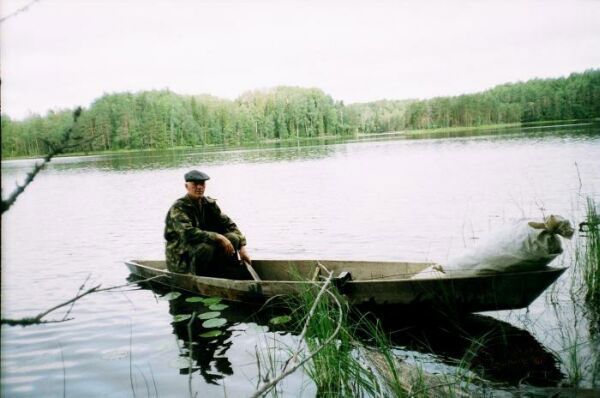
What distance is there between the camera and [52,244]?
1547cm

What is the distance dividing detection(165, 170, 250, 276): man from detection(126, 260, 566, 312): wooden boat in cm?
27

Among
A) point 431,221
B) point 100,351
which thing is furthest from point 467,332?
point 431,221

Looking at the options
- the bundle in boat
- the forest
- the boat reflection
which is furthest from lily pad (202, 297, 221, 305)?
the forest

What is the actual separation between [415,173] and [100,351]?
24.3 meters

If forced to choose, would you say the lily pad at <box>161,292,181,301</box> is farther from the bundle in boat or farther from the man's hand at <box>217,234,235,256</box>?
the bundle in boat

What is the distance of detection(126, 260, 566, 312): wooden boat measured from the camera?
5.44 metres

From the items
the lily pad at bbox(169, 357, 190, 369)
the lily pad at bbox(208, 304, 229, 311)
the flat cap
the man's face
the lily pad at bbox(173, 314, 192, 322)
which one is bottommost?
the lily pad at bbox(169, 357, 190, 369)

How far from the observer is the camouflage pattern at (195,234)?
24.4 feet

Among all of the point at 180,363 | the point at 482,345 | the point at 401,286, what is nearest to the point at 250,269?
the point at 180,363

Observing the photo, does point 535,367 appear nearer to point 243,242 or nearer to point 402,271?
point 402,271

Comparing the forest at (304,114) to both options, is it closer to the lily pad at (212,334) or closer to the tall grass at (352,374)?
the lily pad at (212,334)

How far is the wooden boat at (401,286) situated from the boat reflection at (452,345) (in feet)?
1.03

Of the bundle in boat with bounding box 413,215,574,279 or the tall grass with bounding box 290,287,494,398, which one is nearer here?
the tall grass with bounding box 290,287,494,398

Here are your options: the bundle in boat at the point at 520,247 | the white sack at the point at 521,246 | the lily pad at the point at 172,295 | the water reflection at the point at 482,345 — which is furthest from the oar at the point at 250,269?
the white sack at the point at 521,246
